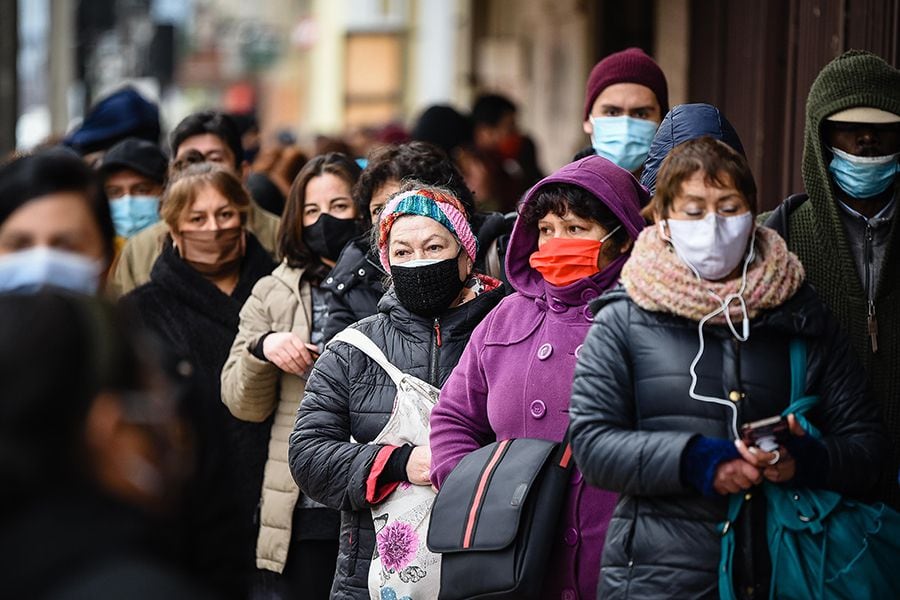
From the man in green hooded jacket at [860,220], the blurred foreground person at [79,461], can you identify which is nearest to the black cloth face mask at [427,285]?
the man in green hooded jacket at [860,220]

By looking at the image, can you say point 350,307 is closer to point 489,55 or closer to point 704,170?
point 704,170

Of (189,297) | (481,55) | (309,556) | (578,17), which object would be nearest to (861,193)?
(309,556)

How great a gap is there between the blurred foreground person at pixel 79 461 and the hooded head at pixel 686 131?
2.80m

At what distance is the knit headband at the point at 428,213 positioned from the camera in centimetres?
514

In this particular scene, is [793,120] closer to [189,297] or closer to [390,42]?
[189,297]

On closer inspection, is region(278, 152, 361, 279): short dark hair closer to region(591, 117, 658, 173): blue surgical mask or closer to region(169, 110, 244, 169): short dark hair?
region(591, 117, 658, 173): blue surgical mask

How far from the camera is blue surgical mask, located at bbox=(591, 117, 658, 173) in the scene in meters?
6.24

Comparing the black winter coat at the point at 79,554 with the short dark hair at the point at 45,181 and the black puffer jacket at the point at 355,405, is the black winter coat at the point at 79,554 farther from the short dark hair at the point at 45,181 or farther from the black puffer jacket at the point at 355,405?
the black puffer jacket at the point at 355,405

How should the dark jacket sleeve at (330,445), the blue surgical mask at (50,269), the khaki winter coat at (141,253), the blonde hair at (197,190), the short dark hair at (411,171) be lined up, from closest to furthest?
the blue surgical mask at (50,269), the dark jacket sleeve at (330,445), the short dark hair at (411,171), the blonde hair at (197,190), the khaki winter coat at (141,253)

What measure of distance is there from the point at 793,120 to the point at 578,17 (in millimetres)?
7608

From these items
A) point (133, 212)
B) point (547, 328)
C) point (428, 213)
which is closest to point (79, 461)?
point (547, 328)

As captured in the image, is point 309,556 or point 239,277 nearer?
point 309,556

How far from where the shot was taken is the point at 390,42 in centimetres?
4750

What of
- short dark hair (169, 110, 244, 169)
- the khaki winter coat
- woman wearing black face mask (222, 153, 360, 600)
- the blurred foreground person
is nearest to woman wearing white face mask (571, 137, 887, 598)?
the blurred foreground person
